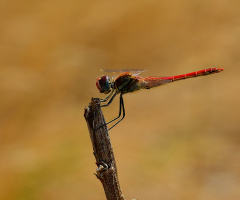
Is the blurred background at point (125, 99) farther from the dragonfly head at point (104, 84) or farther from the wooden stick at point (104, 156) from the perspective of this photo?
the wooden stick at point (104, 156)

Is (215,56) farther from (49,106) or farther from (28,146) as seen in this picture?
(28,146)

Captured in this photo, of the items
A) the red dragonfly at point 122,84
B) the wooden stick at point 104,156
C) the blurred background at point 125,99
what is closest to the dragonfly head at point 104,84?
the red dragonfly at point 122,84

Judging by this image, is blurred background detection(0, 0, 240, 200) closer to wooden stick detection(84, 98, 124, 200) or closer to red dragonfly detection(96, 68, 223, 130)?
red dragonfly detection(96, 68, 223, 130)

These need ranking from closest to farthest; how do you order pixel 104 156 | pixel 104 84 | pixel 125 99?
pixel 104 156
pixel 104 84
pixel 125 99

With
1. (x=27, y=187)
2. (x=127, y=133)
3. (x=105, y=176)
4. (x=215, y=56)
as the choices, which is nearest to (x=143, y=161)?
(x=127, y=133)

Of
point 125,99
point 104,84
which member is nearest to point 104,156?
point 104,84

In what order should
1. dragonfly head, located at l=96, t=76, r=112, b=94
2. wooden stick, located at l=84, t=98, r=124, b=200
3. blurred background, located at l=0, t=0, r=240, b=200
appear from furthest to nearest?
blurred background, located at l=0, t=0, r=240, b=200
dragonfly head, located at l=96, t=76, r=112, b=94
wooden stick, located at l=84, t=98, r=124, b=200

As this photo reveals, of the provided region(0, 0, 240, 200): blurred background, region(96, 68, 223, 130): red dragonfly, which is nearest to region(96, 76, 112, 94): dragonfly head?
region(96, 68, 223, 130): red dragonfly

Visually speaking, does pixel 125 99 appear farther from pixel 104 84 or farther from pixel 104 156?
pixel 104 156
